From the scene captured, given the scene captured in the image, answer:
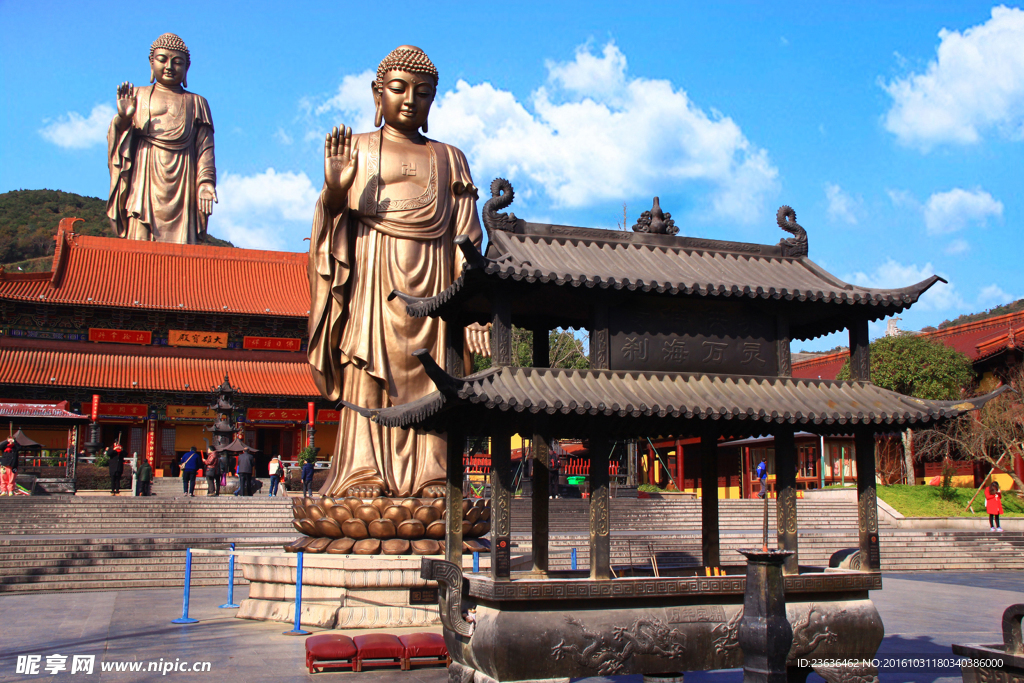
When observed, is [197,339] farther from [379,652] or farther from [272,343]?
[379,652]

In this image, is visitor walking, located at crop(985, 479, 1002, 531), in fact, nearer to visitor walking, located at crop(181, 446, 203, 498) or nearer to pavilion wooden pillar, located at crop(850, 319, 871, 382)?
pavilion wooden pillar, located at crop(850, 319, 871, 382)

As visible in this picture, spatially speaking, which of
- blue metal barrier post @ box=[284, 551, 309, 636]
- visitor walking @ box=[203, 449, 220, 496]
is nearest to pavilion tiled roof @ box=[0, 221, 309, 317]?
visitor walking @ box=[203, 449, 220, 496]

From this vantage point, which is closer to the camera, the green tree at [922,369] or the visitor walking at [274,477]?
the visitor walking at [274,477]

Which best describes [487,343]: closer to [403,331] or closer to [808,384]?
[403,331]

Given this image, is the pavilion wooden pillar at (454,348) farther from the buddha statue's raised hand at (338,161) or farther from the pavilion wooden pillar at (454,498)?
the buddha statue's raised hand at (338,161)

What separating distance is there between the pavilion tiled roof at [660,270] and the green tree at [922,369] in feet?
64.3

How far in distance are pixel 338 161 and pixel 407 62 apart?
1.86 meters

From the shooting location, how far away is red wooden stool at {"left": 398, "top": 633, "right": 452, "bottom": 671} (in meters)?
7.82

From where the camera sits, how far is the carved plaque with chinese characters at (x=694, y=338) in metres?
7.17

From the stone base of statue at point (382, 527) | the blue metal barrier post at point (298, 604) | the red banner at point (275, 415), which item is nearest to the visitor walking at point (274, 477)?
the red banner at point (275, 415)

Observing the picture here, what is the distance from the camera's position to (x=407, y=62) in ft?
38.3

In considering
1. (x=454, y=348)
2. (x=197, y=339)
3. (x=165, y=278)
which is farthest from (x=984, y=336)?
(x=165, y=278)

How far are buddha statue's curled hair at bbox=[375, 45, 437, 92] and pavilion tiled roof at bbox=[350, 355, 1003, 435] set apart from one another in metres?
5.90

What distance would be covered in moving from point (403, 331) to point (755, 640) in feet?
23.5
